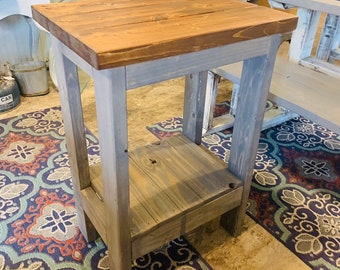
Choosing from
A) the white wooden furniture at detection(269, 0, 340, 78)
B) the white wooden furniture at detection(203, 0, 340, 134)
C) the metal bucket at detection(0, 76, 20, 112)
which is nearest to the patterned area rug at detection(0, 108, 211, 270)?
the metal bucket at detection(0, 76, 20, 112)

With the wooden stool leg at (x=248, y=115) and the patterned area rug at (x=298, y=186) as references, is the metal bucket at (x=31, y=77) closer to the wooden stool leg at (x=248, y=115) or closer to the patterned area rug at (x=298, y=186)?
the patterned area rug at (x=298, y=186)

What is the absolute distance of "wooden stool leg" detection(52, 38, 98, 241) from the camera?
0.94m

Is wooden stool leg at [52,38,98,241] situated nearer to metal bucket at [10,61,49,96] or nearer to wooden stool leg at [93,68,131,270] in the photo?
wooden stool leg at [93,68,131,270]

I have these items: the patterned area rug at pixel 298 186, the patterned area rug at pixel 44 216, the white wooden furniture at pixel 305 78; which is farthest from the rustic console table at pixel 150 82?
the white wooden furniture at pixel 305 78

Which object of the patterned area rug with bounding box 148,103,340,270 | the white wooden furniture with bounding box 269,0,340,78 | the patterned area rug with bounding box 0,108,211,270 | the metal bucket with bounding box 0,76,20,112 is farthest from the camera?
the metal bucket with bounding box 0,76,20,112

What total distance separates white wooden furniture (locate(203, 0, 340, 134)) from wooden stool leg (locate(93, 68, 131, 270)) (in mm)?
813

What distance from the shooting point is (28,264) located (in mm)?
1162

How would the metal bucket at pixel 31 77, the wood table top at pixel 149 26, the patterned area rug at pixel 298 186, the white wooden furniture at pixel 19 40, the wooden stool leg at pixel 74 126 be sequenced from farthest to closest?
the white wooden furniture at pixel 19 40
the metal bucket at pixel 31 77
the patterned area rug at pixel 298 186
the wooden stool leg at pixel 74 126
the wood table top at pixel 149 26

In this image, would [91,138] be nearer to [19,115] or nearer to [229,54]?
[19,115]

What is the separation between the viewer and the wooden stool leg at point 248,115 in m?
0.99

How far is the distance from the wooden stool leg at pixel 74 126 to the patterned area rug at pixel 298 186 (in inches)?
26.0

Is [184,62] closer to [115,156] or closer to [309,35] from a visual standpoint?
[115,156]

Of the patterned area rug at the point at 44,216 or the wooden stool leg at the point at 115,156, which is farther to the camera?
the patterned area rug at the point at 44,216

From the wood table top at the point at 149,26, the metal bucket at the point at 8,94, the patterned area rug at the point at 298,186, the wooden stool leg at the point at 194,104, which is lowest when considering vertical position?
the patterned area rug at the point at 298,186
